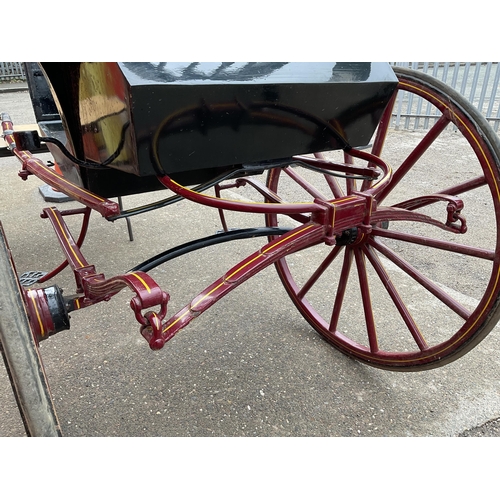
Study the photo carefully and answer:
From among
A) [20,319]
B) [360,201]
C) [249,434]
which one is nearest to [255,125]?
[360,201]

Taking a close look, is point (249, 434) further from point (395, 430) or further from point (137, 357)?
point (137, 357)

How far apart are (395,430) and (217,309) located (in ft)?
3.09

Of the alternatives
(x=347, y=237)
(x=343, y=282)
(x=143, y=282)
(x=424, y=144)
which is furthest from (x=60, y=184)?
(x=424, y=144)

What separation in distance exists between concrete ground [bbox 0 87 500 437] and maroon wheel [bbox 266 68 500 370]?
119 millimetres

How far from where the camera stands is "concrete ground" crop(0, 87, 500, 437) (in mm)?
1441

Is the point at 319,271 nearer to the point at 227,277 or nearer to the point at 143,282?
the point at 227,277

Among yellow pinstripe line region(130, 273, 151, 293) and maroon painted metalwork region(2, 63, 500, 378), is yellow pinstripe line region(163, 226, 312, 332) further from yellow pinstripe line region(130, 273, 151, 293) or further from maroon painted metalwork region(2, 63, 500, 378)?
yellow pinstripe line region(130, 273, 151, 293)

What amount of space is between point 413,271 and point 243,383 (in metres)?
0.71

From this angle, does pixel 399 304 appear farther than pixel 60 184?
Yes

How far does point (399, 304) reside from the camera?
1515 millimetres

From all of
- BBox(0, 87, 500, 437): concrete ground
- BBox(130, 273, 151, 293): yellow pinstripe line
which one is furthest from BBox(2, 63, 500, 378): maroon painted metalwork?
BBox(0, 87, 500, 437): concrete ground

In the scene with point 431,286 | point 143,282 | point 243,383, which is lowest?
point 243,383

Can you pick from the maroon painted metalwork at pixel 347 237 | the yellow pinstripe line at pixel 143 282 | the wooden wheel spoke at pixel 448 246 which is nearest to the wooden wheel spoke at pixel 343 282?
the maroon painted metalwork at pixel 347 237

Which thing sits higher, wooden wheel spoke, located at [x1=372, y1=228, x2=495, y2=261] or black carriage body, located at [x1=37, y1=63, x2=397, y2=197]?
black carriage body, located at [x1=37, y1=63, x2=397, y2=197]
